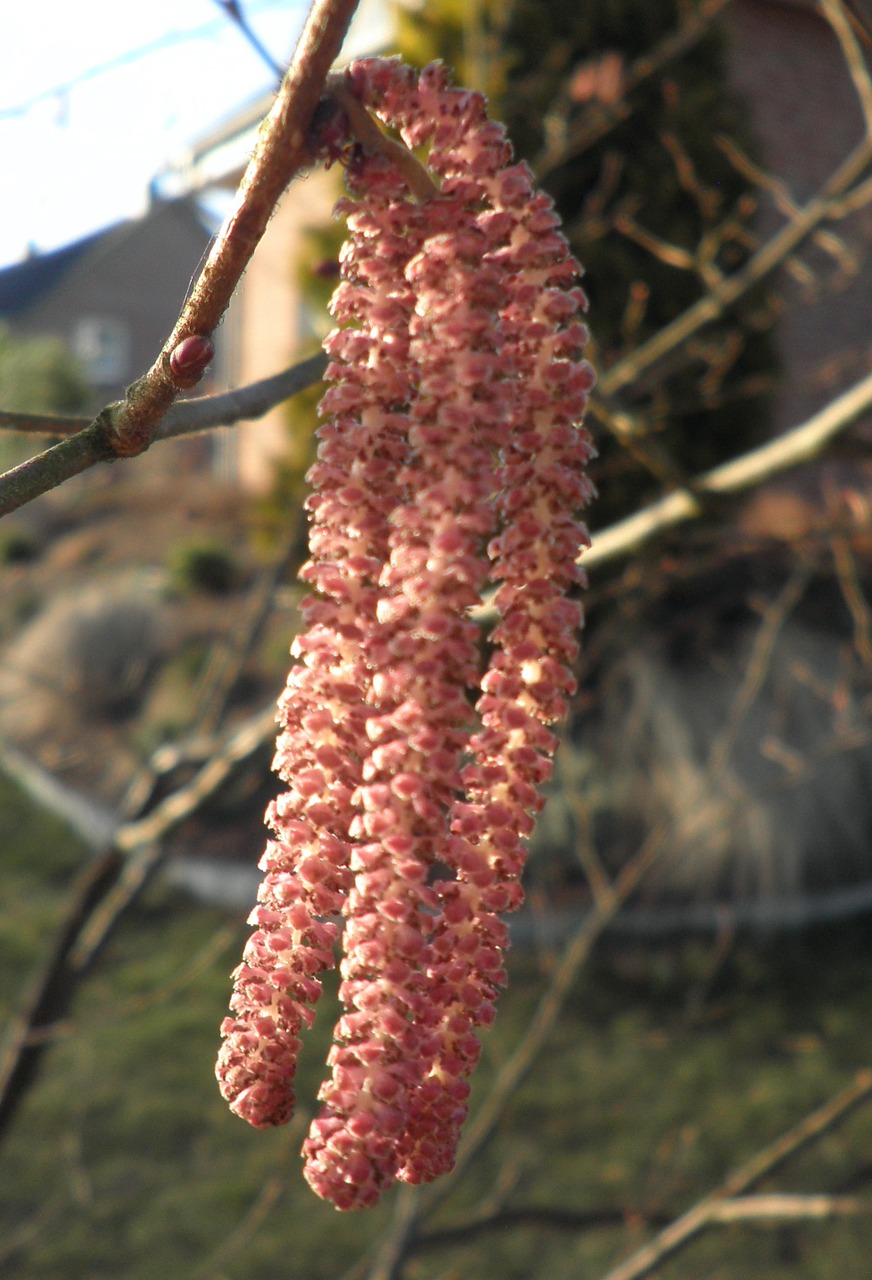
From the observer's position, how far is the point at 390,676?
0.69 meters

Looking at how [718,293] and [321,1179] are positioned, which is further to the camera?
[718,293]

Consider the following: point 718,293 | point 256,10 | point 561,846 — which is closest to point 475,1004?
point 256,10

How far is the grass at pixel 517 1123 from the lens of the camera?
428 centimetres

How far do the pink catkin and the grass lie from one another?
2.32m

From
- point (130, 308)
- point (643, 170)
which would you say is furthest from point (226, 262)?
point (130, 308)

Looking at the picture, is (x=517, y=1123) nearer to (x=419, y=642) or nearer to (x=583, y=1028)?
(x=583, y=1028)

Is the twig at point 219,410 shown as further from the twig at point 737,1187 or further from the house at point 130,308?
the house at point 130,308

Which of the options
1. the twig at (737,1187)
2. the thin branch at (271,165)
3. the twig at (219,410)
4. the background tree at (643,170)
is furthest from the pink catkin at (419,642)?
the background tree at (643,170)

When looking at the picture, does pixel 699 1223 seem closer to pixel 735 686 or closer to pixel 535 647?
pixel 535 647

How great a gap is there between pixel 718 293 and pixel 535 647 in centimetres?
236

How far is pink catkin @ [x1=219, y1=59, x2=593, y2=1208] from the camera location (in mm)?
686

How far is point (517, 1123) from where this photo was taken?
508 centimetres

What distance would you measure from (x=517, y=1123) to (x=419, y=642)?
4.78 meters

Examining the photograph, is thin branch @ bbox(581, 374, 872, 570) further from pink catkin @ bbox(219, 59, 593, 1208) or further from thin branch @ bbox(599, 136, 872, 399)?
pink catkin @ bbox(219, 59, 593, 1208)
